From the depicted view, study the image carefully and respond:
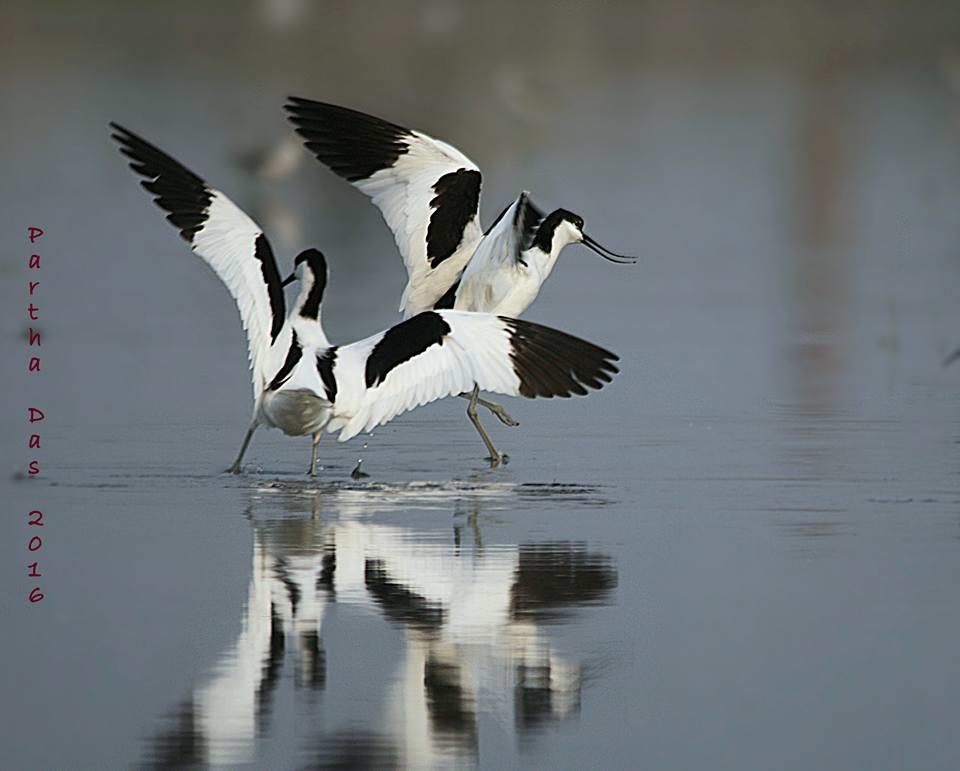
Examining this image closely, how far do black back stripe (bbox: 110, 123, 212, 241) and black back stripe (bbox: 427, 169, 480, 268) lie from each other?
4.21 ft

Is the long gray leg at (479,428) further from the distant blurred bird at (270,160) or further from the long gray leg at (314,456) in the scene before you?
the distant blurred bird at (270,160)

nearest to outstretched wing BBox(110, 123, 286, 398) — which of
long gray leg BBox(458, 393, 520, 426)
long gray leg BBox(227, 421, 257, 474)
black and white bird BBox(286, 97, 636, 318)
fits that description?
long gray leg BBox(227, 421, 257, 474)

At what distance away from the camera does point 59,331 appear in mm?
Result: 12617

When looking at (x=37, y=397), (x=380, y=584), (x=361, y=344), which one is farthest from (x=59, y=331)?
(x=380, y=584)

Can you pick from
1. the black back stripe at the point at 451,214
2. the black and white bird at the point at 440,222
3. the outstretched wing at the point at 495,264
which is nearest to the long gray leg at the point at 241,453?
the black and white bird at the point at 440,222

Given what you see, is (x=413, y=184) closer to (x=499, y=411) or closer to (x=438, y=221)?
(x=438, y=221)

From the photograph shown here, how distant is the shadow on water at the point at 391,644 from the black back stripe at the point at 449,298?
2531 mm

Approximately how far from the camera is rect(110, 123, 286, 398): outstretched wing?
9172 millimetres

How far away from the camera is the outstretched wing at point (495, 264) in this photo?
10.0 meters

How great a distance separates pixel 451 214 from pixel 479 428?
1.38 m

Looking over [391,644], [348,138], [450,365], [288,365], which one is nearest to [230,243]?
[288,365]

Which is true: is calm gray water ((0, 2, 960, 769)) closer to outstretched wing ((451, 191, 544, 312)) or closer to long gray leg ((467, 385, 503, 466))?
long gray leg ((467, 385, 503, 466))

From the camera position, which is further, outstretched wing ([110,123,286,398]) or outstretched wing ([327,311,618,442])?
outstretched wing ([110,123,286,398])

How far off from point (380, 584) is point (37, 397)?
4149 millimetres
